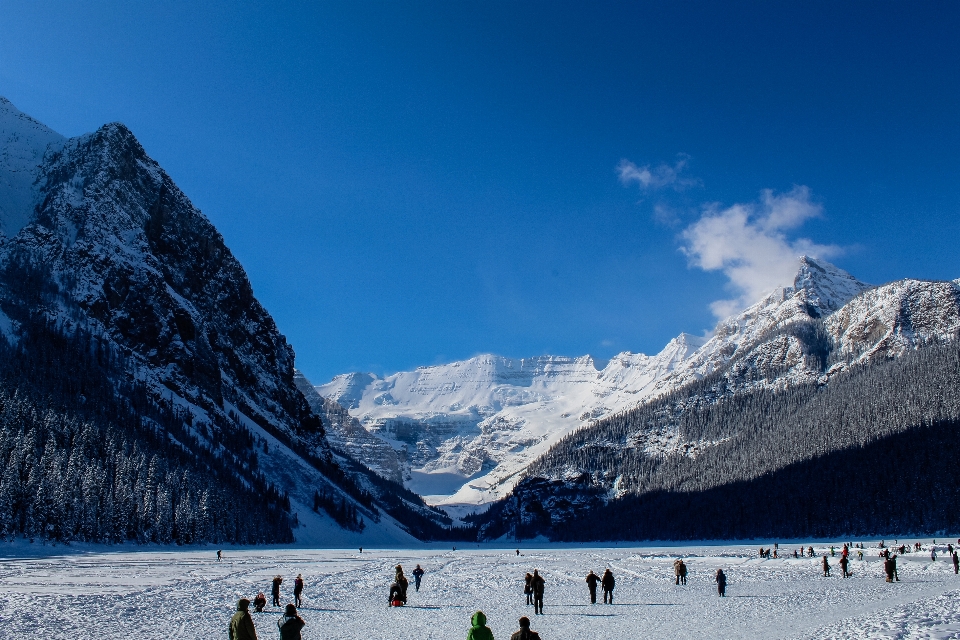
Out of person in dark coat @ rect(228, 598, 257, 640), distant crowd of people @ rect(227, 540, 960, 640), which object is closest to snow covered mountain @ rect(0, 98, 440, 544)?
distant crowd of people @ rect(227, 540, 960, 640)

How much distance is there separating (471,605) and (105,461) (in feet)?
277

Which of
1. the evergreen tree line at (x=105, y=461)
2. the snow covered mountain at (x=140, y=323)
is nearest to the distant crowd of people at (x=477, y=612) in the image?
the evergreen tree line at (x=105, y=461)

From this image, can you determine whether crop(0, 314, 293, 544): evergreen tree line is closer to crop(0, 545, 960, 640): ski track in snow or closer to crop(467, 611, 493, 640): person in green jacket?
crop(0, 545, 960, 640): ski track in snow

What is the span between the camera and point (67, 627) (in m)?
24.6

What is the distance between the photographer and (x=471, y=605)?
34469mm

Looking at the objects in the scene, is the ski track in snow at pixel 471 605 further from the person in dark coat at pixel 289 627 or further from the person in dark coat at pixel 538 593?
the person in dark coat at pixel 289 627

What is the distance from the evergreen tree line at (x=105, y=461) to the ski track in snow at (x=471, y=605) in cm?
2981

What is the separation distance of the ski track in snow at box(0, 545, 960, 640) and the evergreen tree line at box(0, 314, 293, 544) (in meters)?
29.8

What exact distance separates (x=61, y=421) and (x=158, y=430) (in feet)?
115

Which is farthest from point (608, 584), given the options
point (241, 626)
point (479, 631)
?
point (479, 631)

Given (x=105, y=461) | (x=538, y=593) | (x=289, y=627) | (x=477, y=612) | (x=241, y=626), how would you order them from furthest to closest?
(x=105, y=461) < (x=538, y=593) < (x=241, y=626) < (x=289, y=627) < (x=477, y=612)

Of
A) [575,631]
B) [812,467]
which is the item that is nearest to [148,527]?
→ [575,631]

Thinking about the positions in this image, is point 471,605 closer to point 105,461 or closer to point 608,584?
point 608,584

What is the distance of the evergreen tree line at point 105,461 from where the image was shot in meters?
81.2
